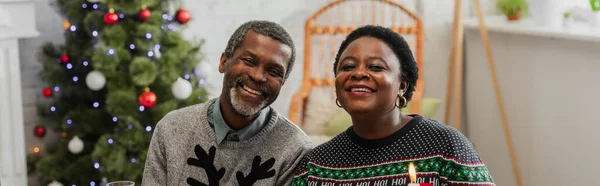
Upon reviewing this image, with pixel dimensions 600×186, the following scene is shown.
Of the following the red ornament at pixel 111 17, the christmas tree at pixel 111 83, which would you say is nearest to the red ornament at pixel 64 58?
the christmas tree at pixel 111 83

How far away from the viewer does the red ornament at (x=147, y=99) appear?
3.33 meters

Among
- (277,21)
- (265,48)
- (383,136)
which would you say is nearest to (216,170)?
(265,48)

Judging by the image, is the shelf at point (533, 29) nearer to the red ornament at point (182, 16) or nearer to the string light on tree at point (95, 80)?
the red ornament at point (182, 16)

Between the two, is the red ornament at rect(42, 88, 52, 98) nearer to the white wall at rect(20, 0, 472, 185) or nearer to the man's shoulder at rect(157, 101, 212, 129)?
the white wall at rect(20, 0, 472, 185)

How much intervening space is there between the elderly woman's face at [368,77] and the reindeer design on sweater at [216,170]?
0.32 meters

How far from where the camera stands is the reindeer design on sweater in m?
2.04

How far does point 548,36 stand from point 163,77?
153cm

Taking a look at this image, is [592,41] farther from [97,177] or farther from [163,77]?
[97,177]

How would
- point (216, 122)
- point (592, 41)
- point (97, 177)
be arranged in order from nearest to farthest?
point (216, 122), point (592, 41), point (97, 177)

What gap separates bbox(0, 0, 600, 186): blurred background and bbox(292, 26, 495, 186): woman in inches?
52.8

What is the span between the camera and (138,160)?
134 inches

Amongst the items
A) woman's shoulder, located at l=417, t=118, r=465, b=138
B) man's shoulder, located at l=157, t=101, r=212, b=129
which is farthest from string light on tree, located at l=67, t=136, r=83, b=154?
woman's shoulder, located at l=417, t=118, r=465, b=138

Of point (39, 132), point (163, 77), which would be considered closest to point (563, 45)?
point (163, 77)

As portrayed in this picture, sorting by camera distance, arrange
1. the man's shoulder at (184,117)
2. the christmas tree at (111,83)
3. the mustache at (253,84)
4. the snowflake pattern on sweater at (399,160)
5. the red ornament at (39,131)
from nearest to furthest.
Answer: the snowflake pattern on sweater at (399,160) → the mustache at (253,84) → the man's shoulder at (184,117) → the christmas tree at (111,83) → the red ornament at (39,131)
